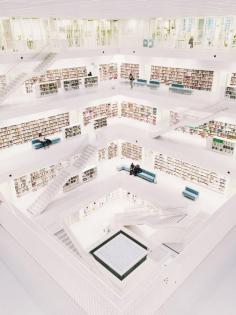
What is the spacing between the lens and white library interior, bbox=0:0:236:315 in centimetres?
540

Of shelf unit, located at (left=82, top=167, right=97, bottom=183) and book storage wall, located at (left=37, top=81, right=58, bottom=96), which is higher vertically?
book storage wall, located at (left=37, top=81, right=58, bottom=96)

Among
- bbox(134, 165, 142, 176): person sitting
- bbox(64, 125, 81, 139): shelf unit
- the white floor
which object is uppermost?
bbox(64, 125, 81, 139): shelf unit

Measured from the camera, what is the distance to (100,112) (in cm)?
1238

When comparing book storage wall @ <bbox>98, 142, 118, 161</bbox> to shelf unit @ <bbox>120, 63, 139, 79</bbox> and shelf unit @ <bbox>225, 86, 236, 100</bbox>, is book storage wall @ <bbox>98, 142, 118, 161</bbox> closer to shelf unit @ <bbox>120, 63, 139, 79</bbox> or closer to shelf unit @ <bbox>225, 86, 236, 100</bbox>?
shelf unit @ <bbox>120, 63, 139, 79</bbox>

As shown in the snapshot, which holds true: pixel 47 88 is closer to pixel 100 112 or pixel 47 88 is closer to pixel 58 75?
pixel 58 75

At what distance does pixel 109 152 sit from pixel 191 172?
13.6 feet

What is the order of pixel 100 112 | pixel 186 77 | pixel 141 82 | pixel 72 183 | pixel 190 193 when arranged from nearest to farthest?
1. pixel 190 193
2. pixel 186 77
3. pixel 72 183
4. pixel 141 82
5. pixel 100 112

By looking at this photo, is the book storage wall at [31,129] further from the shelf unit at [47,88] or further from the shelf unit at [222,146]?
the shelf unit at [222,146]

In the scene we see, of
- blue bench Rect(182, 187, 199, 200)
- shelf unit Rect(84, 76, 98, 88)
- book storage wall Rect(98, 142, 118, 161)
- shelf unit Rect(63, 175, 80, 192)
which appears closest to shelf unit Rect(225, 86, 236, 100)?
blue bench Rect(182, 187, 199, 200)

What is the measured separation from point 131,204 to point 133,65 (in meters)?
6.54

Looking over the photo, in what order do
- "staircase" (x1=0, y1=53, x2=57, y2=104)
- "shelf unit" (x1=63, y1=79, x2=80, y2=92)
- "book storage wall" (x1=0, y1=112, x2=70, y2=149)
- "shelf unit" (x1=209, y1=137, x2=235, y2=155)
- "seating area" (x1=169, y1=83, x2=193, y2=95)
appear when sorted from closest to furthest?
"staircase" (x1=0, y1=53, x2=57, y2=104) < "shelf unit" (x1=209, y1=137, x2=235, y2=155) < "book storage wall" (x1=0, y1=112, x2=70, y2=149) < "seating area" (x1=169, y1=83, x2=193, y2=95) < "shelf unit" (x1=63, y1=79, x2=80, y2=92)

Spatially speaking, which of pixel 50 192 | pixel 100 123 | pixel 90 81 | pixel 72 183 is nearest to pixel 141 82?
pixel 90 81

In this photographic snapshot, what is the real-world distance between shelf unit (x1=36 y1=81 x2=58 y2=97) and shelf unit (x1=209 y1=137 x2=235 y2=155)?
637 centimetres

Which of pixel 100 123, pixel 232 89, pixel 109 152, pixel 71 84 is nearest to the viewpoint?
pixel 232 89
